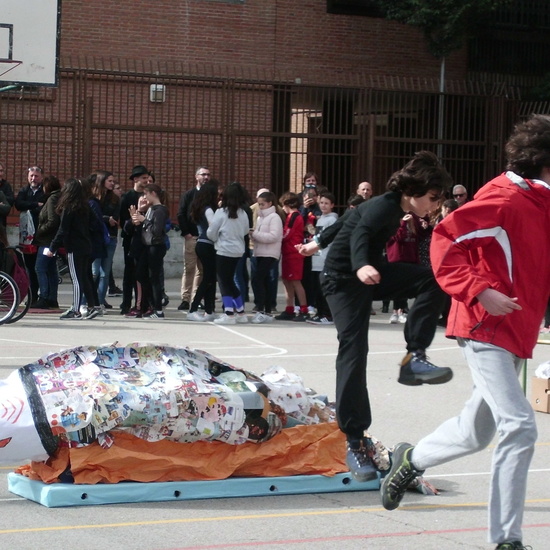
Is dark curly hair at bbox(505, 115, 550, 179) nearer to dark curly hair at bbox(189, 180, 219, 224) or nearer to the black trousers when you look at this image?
the black trousers

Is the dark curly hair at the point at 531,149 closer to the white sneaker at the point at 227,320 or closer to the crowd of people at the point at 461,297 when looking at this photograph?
the crowd of people at the point at 461,297

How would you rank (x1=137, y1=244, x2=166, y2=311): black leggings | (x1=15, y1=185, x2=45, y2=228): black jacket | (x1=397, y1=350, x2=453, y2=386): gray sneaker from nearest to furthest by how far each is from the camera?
(x1=397, y1=350, x2=453, y2=386): gray sneaker, (x1=137, y1=244, x2=166, y2=311): black leggings, (x1=15, y1=185, x2=45, y2=228): black jacket

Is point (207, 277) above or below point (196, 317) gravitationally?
above

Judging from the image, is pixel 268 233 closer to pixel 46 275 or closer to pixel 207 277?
pixel 207 277

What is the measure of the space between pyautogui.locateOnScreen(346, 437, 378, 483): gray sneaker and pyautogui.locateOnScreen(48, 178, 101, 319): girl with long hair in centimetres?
923

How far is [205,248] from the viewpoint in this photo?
15.6 m

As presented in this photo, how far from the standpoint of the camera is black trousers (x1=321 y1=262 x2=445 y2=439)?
6.11 metres

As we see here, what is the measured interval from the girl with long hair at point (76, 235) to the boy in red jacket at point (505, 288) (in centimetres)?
1039

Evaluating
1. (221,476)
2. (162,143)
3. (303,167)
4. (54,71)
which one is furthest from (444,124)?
(221,476)

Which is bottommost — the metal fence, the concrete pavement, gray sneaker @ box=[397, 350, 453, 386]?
the concrete pavement

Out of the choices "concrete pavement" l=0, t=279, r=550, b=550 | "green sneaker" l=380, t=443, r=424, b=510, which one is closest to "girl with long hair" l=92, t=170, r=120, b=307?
"concrete pavement" l=0, t=279, r=550, b=550

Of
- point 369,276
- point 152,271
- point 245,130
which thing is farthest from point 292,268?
point 369,276

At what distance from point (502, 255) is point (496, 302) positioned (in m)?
0.27

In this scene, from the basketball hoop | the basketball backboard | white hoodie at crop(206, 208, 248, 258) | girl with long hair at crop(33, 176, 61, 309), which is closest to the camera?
white hoodie at crop(206, 208, 248, 258)
